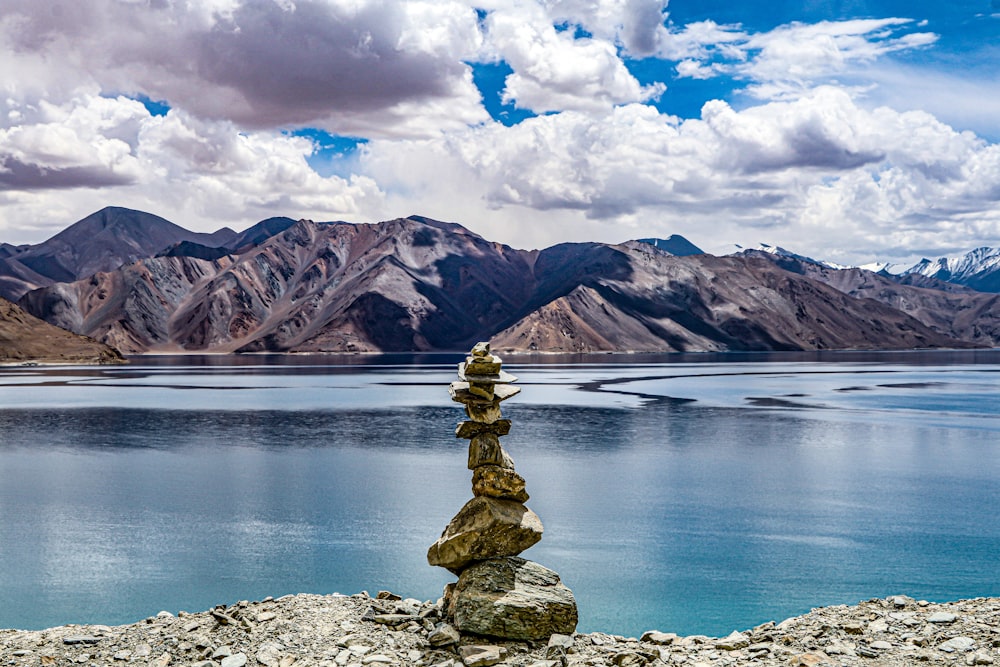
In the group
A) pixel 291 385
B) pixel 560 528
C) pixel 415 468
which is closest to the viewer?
pixel 560 528

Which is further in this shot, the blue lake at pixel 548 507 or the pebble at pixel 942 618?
the blue lake at pixel 548 507

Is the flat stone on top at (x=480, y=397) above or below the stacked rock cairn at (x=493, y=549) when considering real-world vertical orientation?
above

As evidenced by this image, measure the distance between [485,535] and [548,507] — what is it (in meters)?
19.5

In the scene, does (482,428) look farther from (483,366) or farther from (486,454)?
(483,366)

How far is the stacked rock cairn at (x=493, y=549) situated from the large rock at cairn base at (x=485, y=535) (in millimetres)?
21

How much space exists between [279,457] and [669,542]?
30690 mm

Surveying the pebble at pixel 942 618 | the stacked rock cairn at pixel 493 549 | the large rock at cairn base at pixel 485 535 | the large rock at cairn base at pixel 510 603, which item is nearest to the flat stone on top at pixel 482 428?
the stacked rock cairn at pixel 493 549

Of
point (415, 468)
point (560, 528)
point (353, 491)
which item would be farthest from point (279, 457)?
point (560, 528)

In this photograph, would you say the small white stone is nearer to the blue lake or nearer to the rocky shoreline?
the rocky shoreline

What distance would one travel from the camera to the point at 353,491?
1615 inches

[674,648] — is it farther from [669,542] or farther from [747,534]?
[747,534]

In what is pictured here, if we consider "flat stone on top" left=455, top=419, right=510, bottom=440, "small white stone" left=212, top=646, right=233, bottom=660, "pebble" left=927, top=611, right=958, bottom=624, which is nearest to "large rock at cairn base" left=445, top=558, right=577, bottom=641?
"flat stone on top" left=455, top=419, right=510, bottom=440

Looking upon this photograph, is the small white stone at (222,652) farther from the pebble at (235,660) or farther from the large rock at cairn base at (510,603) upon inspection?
the large rock at cairn base at (510,603)

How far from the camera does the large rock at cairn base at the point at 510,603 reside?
1678cm
